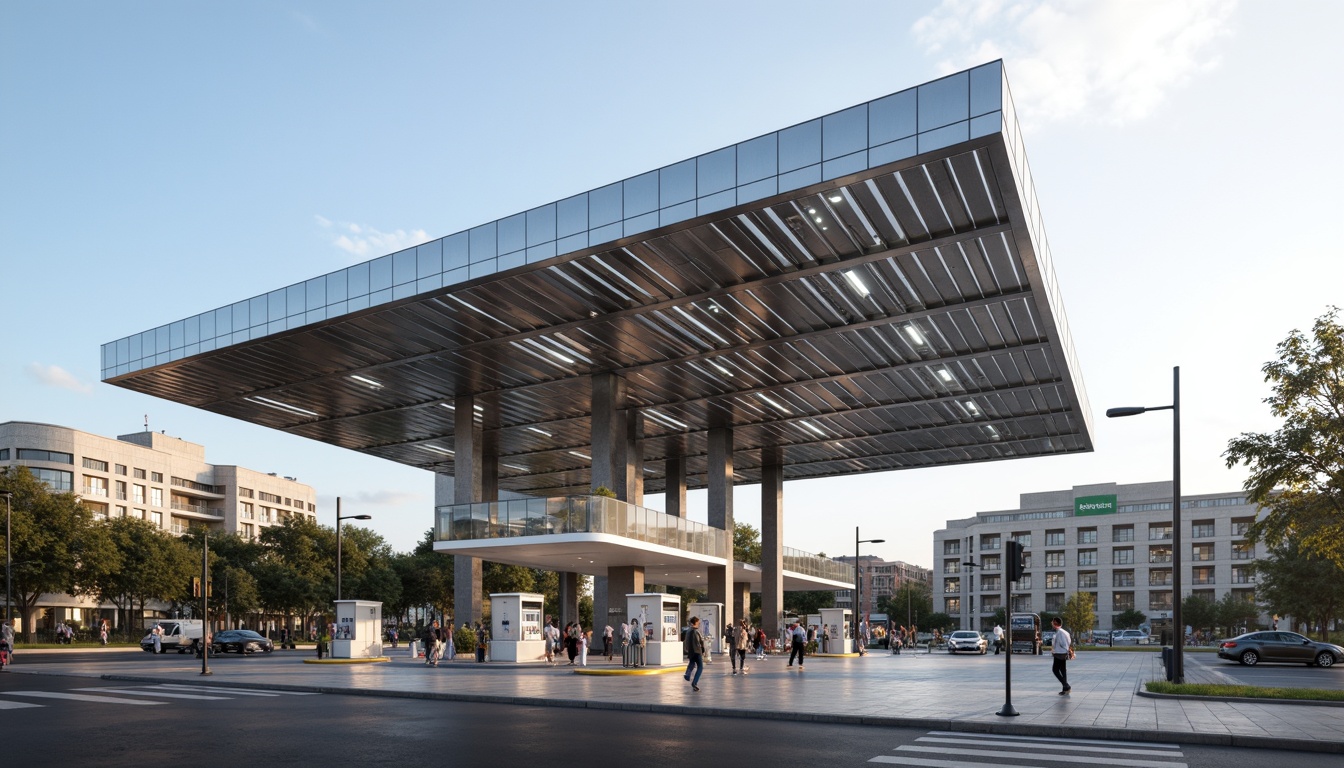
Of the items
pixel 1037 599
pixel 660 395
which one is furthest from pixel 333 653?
pixel 1037 599

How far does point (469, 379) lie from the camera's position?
4253 centimetres

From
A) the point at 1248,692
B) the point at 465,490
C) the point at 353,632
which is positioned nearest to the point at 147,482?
the point at 465,490

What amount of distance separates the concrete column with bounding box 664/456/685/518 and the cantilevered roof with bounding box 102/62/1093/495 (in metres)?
5.64

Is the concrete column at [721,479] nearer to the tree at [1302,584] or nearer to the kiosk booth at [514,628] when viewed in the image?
the kiosk booth at [514,628]

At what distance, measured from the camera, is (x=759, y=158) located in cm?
2531

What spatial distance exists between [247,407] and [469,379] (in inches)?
436

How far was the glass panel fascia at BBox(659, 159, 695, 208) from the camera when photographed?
26.4 m

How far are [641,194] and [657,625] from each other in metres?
13.8

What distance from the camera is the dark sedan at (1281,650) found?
40500 mm

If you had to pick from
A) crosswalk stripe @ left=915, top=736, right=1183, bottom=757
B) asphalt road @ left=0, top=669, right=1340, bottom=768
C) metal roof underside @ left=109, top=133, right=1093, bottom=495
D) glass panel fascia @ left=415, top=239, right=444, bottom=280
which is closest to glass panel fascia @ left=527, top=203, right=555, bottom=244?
metal roof underside @ left=109, top=133, right=1093, bottom=495

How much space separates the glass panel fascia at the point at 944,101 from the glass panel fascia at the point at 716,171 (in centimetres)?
482

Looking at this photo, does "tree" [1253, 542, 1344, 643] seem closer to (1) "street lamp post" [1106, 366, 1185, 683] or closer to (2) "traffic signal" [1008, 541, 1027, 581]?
(1) "street lamp post" [1106, 366, 1185, 683]

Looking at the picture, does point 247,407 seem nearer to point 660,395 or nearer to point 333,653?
point 333,653

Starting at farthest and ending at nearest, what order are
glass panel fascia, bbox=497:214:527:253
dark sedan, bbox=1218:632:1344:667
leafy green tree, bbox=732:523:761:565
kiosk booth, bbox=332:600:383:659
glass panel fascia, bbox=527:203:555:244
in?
leafy green tree, bbox=732:523:761:565
dark sedan, bbox=1218:632:1344:667
kiosk booth, bbox=332:600:383:659
glass panel fascia, bbox=497:214:527:253
glass panel fascia, bbox=527:203:555:244
